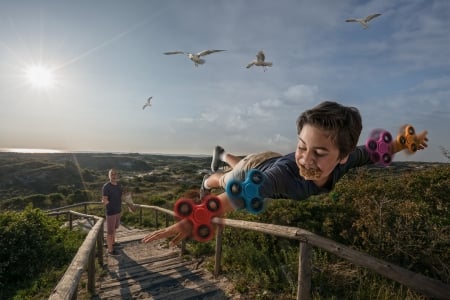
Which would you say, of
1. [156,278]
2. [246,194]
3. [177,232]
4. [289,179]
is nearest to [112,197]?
[156,278]

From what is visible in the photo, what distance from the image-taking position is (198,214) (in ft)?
4.31

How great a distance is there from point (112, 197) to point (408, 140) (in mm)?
7762

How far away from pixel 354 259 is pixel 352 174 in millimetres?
6439

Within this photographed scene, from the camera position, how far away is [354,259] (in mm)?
3561

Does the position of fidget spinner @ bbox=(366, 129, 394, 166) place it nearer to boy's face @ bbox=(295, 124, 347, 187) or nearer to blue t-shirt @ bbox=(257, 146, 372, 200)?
blue t-shirt @ bbox=(257, 146, 372, 200)

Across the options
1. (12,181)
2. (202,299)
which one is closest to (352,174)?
(202,299)

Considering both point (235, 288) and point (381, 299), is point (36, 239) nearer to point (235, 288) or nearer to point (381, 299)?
point (235, 288)

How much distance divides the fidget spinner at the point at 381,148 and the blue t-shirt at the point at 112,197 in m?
7.49

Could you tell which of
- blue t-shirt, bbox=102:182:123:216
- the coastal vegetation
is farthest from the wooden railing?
blue t-shirt, bbox=102:182:123:216

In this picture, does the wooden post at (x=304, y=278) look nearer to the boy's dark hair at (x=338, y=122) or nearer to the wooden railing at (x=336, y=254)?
the wooden railing at (x=336, y=254)

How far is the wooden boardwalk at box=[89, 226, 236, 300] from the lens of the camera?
595 cm

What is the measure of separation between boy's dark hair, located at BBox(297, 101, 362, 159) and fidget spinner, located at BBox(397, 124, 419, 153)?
766mm

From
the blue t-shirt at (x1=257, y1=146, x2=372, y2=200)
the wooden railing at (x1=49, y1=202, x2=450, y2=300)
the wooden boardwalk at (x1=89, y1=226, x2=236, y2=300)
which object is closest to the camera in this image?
the blue t-shirt at (x1=257, y1=146, x2=372, y2=200)

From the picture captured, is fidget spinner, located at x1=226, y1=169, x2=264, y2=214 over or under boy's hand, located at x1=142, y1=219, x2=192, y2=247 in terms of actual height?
over
